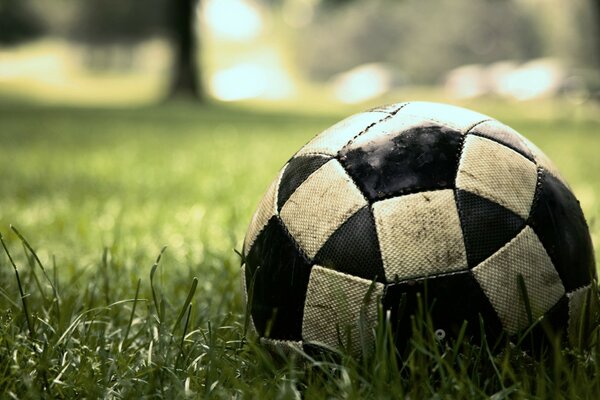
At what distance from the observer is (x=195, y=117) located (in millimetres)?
19344

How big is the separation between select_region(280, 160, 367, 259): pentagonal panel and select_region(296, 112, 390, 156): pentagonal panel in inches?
2.9

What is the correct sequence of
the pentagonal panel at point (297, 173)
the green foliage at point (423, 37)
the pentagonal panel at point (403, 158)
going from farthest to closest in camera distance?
the green foliage at point (423, 37) < the pentagonal panel at point (297, 173) < the pentagonal panel at point (403, 158)

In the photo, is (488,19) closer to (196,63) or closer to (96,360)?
(196,63)

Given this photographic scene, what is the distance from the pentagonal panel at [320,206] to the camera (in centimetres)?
240

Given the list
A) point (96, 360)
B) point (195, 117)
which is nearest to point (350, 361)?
point (96, 360)

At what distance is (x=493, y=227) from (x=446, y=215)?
0.14 m

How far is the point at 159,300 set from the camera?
3420mm

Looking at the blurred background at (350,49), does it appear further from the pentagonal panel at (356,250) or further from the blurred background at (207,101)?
the pentagonal panel at (356,250)

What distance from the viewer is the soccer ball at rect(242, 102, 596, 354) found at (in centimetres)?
229

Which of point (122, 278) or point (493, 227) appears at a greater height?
point (493, 227)

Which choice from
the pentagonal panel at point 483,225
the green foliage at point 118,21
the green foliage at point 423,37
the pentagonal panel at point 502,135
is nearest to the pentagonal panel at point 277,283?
the pentagonal panel at point 483,225

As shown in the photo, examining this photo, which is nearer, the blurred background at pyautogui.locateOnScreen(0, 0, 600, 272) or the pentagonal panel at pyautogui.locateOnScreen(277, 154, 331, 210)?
the pentagonal panel at pyautogui.locateOnScreen(277, 154, 331, 210)

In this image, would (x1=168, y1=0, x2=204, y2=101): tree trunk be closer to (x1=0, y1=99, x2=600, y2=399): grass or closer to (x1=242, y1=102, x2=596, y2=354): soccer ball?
(x1=0, y1=99, x2=600, y2=399): grass

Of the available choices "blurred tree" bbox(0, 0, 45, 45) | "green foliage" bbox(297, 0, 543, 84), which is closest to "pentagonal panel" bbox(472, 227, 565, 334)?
"blurred tree" bbox(0, 0, 45, 45)
